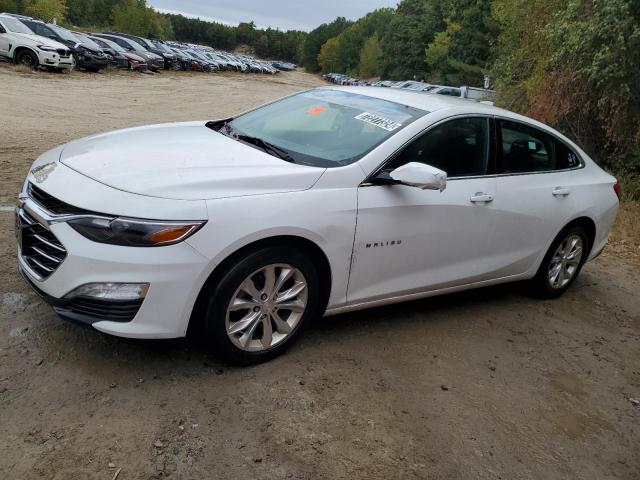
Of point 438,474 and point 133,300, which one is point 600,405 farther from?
point 133,300

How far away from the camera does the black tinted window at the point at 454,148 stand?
12.7ft

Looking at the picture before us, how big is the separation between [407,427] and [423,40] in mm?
98583

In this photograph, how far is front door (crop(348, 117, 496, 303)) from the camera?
3617 mm

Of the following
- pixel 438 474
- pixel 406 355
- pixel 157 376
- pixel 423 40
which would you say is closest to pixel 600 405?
pixel 406 355

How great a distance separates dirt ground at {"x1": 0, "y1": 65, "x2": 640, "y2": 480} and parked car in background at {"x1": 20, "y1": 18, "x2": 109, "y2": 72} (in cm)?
2269

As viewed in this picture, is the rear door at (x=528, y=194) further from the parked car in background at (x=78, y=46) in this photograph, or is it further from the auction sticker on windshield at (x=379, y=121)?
the parked car in background at (x=78, y=46)

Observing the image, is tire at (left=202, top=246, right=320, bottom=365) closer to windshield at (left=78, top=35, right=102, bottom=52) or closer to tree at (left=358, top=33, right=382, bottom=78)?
windshield at (left=78, top=35, right=102, bottom=52)

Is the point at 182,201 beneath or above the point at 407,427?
above

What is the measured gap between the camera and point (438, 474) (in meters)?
2.78

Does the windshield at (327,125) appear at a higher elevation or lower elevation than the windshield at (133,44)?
higher

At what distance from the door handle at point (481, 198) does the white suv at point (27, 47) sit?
71.2ft

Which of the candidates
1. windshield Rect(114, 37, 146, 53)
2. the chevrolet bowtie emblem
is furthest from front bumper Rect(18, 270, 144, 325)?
windshield Rect(114, 37, 146, 53)

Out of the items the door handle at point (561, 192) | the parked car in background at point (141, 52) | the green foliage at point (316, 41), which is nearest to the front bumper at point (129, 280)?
the door handle at point (561, 192)

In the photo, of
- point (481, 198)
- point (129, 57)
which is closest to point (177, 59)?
point (129, 57)
